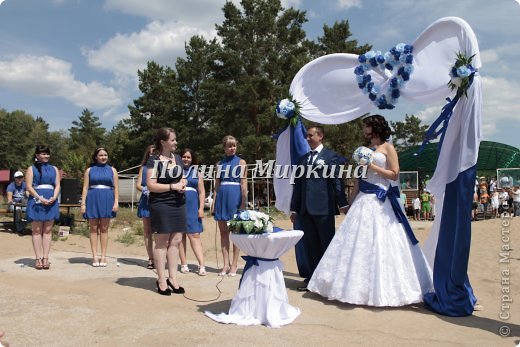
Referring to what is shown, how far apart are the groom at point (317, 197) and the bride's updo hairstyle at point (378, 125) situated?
0.54 m

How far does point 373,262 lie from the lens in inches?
178

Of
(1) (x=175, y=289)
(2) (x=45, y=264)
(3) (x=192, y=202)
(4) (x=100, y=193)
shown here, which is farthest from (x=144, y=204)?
(1) (x=175, y=289)

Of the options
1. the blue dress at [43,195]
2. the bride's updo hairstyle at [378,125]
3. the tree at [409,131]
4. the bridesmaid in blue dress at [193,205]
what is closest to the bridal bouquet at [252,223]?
the bride's updo hairstyle at [378,125]

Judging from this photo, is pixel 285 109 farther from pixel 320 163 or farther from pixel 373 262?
pixel 373 262

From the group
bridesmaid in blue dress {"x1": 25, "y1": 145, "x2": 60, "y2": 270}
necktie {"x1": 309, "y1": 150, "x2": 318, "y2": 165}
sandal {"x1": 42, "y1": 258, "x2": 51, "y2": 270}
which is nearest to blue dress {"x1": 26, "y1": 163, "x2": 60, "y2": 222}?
bridesmaid in blue dress {"x1": 25, "y1": 145, "x2": 60, "y2": 270}

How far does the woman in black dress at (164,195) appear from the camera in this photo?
485 centimetres

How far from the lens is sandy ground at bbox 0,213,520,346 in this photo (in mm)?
3525

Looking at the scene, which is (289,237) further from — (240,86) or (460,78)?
(240,86)

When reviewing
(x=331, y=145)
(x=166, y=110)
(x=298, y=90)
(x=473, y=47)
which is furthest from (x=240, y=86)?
(x=473, y=47)

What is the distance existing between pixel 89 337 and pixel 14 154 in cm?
6551

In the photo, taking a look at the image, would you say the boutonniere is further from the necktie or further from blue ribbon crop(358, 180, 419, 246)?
blue ribbon crop(358, 180, 419, 246)

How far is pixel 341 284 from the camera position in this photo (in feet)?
15.1

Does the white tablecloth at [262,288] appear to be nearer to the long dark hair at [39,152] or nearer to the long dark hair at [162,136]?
the long dark hair at [162,136]

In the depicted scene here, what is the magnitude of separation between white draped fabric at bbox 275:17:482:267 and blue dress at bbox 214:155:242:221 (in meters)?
0.57
